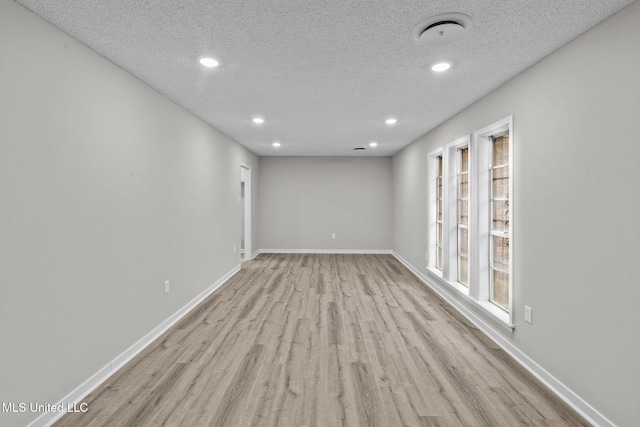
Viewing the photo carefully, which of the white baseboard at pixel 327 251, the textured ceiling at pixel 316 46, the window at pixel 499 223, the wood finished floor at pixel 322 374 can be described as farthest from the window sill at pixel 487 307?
the white baseboard at pixel 327 251

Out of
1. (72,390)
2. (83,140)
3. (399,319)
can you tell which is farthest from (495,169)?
(72,390)

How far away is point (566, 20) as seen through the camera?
192 centimetres

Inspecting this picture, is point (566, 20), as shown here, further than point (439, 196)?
No

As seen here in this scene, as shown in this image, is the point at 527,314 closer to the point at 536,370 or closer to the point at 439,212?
the point at 536,370

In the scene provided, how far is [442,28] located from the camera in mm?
1969

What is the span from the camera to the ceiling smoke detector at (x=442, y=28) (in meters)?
1.91

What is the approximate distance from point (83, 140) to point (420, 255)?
194 inches

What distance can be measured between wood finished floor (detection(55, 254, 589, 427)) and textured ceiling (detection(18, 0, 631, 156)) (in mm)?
2348

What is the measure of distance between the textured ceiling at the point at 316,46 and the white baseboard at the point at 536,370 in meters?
2.29

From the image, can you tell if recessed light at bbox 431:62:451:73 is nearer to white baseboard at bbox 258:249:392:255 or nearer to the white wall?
the white wall

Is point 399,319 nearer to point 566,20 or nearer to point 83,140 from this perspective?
point 566,20

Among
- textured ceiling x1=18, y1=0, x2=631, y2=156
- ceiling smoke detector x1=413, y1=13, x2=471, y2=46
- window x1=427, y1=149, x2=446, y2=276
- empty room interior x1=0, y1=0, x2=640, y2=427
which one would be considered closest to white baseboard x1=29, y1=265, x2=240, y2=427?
empty room interior x1=0, y1=0, x2=640, y2=427

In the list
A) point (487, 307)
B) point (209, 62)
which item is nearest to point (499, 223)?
point (487, 307)

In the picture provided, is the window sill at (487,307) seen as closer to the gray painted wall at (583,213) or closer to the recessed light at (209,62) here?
the gray painted wall at (583,213)
